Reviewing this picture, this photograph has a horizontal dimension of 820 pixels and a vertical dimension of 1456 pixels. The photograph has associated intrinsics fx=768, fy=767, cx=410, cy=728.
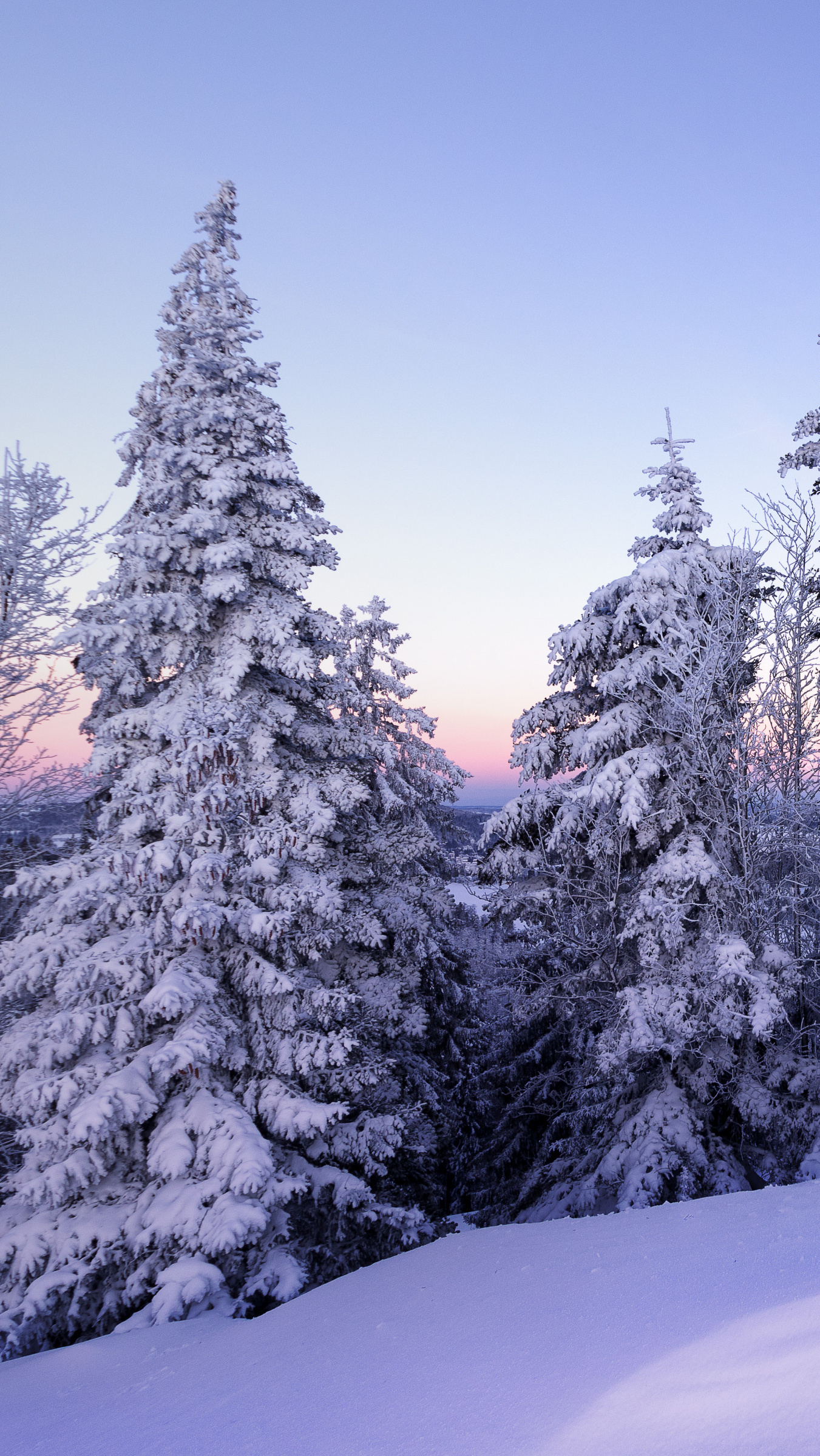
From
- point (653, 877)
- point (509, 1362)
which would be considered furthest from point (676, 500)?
point (509, 1362)

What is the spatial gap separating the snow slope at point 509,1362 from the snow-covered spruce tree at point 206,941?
111 centimetres

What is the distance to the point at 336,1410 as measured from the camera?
416cm

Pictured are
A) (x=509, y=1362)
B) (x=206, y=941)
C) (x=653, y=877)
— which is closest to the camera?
(x=509, y=1362)

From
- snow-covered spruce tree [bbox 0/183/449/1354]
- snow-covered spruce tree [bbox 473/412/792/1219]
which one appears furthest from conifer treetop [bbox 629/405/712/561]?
snow-covered spruce tree [bbox 0/183/449/1354]

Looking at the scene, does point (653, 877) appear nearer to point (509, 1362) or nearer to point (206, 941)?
point (206, 941)

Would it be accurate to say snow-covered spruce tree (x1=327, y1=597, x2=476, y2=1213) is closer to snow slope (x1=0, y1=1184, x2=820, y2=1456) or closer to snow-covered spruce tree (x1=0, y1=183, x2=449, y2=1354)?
snow-covered spruce tree (x1=0, y1=183, x2=449, y2=1354)

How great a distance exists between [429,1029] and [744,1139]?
482 centimetres

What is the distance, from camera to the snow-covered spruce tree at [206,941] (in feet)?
24.1

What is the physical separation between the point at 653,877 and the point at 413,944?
10.9ft

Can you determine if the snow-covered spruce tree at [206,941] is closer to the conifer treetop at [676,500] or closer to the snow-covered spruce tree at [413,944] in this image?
the snow-covered spruce tree at [413,944]

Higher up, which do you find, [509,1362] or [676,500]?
[676,500]

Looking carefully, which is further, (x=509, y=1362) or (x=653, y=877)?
(x=653, y=877)

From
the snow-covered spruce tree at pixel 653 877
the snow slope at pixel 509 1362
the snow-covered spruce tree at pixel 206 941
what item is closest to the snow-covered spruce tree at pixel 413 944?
the snow-covered spruce tree at pixel 206 941

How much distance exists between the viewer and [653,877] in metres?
10.1
